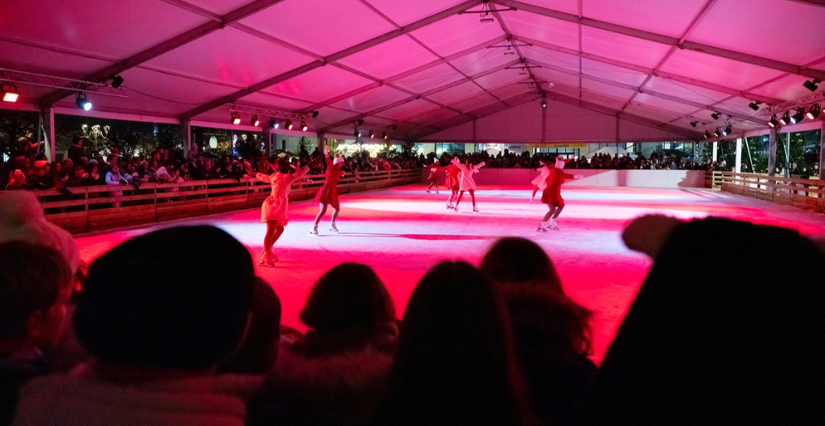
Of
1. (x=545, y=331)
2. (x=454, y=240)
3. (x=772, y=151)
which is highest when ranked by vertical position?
(x=772, y=151)

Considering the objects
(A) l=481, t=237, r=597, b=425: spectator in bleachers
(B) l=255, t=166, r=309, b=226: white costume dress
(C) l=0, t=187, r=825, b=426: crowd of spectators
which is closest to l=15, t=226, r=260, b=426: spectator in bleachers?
(C) l=0, t=187, r=825, b=426: crowd of spectators

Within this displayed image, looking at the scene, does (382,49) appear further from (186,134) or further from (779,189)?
(779,189)

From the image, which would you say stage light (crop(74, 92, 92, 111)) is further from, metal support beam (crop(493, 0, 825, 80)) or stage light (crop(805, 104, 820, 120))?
stage light (crop(805, 104, 820, 120))

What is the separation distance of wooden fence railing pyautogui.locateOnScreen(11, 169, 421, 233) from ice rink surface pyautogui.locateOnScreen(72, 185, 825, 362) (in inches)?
25.1

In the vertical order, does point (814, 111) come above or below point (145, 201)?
above

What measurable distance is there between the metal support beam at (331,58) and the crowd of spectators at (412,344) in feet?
41.1

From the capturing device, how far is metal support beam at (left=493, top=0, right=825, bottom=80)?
11719mm

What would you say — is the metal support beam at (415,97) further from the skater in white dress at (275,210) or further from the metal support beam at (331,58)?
the skater in white dress at (275,210)

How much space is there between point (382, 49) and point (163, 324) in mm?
14755

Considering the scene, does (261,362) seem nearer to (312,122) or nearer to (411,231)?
(411,231)

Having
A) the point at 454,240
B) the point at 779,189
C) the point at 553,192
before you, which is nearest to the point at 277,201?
the point at 454,240

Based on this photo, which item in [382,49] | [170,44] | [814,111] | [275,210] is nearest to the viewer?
[275,210]

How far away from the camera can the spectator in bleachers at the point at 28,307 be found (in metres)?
1.52

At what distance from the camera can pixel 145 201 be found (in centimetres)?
1279
